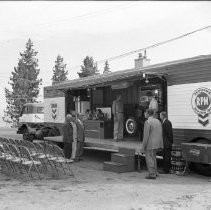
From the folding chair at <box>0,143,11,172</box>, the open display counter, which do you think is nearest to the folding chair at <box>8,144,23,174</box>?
the folding chair at <box>0,143,11,172</box>

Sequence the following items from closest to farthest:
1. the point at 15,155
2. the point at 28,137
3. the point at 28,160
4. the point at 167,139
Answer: the point at 28,160 → the point at 15,155 → the point at 167,139 → the point at 28,137

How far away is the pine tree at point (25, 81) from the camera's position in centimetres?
4734

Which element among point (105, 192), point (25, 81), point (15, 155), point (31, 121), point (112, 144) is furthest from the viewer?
point (25, 81)

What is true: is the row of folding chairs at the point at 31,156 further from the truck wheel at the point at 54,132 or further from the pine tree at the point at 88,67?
the pine tree at the point at 88,67

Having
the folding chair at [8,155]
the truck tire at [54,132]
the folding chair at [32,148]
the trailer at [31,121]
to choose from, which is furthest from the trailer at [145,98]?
the folding chair at [8,155]

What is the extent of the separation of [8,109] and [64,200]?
1720 inches

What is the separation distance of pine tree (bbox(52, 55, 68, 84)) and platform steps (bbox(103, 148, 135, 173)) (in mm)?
39132

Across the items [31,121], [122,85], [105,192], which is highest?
[122,85]

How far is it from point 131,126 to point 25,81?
3548cm

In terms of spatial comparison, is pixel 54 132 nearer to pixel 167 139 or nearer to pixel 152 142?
pixel 167 139

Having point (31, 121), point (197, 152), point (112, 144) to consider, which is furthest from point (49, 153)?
point (31, 121)

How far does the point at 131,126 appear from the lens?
1361 cm

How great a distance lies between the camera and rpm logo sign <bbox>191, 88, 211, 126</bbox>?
382 inches

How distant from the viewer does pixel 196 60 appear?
1004cm
